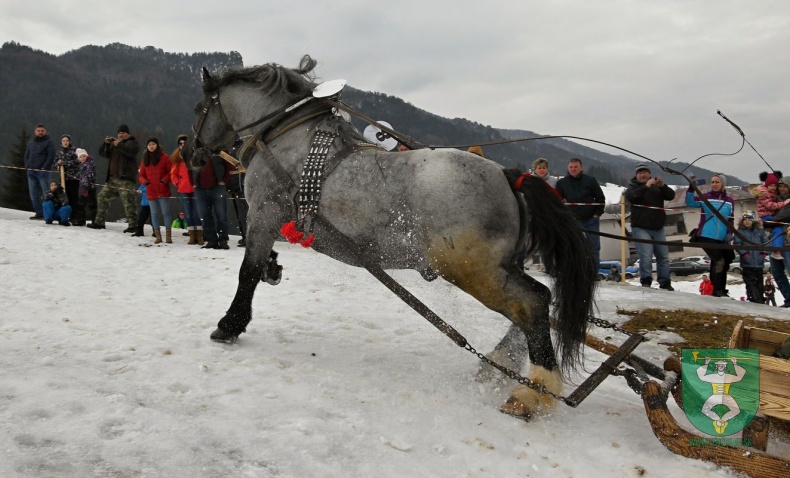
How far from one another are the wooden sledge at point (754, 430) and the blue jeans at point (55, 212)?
1122cm

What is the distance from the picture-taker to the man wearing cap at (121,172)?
34.2 ft

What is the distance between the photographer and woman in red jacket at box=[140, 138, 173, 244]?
10125mm

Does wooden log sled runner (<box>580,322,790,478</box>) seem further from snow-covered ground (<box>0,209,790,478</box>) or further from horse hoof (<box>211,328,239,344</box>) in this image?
horse hoof (<box>211,328,239,344</box>)

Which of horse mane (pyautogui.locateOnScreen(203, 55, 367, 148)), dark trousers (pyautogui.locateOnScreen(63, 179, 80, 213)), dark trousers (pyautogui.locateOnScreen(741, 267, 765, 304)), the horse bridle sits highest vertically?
horse mane (pyautogui.locateOnScreen(203, 55, 367, 148))

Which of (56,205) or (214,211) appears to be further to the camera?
(56,205)

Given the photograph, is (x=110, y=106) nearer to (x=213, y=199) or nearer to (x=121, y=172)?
(x=121, y=172)

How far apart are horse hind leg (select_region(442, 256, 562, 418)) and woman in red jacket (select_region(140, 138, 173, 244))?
8252 mm

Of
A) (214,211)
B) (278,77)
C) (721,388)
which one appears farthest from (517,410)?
(214,211)

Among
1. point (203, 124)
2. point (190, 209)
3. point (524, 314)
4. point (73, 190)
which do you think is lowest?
point (524, 314)

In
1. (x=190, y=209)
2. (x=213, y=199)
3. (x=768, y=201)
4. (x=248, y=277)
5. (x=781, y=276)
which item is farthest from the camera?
(x=190, y=209)

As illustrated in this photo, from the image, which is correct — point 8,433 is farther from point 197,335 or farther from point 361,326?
point 361,326

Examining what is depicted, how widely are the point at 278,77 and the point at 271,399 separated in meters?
2.66

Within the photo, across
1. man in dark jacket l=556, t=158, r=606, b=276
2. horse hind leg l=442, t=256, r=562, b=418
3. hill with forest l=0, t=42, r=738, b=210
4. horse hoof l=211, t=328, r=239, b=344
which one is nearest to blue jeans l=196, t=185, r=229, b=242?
horse hoof l=211, t=328, r=239, b=344

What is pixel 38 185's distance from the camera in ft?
36.7
